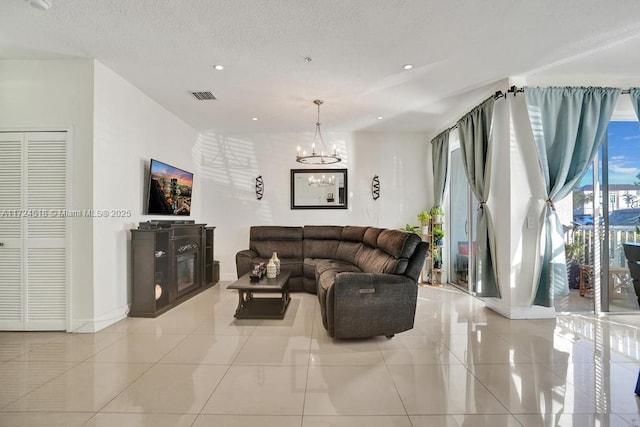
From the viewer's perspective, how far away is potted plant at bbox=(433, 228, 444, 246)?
5105 millimetres

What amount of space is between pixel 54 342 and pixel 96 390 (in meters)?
1.30

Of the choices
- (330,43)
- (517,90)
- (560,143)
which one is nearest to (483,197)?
(560,143)

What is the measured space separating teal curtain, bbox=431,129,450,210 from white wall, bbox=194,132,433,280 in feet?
Answer: 0.85

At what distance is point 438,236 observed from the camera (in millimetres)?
5129

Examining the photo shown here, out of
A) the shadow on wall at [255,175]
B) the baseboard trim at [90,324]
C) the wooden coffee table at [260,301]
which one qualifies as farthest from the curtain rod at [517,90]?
the baseboard trim at [90,324]

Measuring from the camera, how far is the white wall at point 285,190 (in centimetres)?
557

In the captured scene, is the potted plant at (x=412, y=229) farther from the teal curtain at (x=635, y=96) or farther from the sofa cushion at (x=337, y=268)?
the teal curtain at (x=635, y=96)

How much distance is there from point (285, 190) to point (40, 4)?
389 centimetres

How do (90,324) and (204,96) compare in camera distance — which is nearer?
(90,324)

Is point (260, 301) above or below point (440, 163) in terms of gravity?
below

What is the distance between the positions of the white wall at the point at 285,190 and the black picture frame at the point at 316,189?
0.11m

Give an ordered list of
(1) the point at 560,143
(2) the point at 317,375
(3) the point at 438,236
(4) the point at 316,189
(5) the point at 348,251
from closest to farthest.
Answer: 1. (2) the point at 317,375
2. (1) the point at 560,143
3. (5) the point at 348,251
4. (3) the point at 438,236
5. (4) the point at 316,189

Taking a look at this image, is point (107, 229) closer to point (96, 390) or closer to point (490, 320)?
point (96, 390)

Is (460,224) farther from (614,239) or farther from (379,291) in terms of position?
(379,291)
